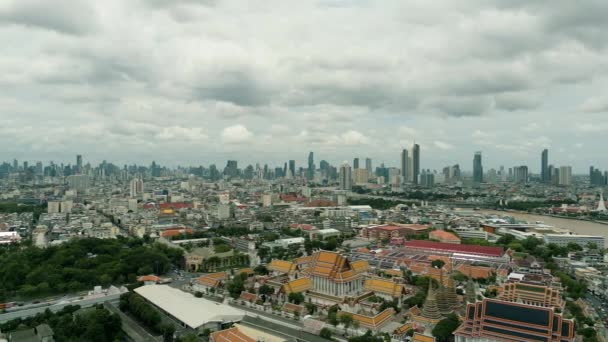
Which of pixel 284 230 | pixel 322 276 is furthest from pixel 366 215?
pixel 322 276

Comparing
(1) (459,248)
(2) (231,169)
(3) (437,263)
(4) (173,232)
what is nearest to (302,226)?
(4) (173,232)

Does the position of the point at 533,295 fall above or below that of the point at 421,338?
above

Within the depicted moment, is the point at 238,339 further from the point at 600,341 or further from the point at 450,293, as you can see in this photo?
the point at 600,341

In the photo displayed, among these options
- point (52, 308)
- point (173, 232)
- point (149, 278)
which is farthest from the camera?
point (173, 232)

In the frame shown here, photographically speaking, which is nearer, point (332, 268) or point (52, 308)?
point (52, 308)

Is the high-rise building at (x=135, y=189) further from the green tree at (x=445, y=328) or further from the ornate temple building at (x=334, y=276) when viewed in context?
the green tree at (x=445, y=328)

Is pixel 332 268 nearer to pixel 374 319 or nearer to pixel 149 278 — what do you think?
pixel 374 319

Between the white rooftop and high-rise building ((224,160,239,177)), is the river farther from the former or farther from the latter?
high-rise building ((224,160,239,177))
